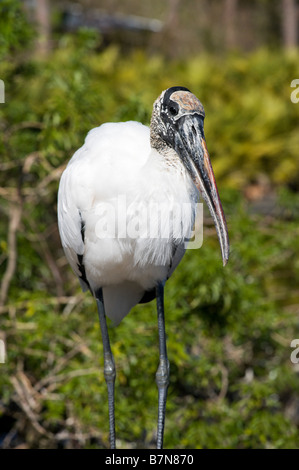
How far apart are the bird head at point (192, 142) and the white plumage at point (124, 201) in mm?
76

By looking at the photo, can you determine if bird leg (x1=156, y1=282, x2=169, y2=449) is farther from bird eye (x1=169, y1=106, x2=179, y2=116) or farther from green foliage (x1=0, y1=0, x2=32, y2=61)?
green foliage (x1=0, y1=0, x2=32, y2=61)

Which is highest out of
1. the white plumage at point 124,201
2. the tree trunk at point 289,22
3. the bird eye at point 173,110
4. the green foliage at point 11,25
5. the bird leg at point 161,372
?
the tree trunk at point 289,22

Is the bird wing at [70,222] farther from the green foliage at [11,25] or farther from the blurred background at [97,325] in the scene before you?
the green foliage at [11,25]

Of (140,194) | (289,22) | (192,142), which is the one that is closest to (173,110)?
(192,142)

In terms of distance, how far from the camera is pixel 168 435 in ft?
13.8

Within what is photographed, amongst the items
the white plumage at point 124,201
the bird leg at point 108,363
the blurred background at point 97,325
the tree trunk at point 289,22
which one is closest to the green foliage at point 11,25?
the blurred background at point 97,325

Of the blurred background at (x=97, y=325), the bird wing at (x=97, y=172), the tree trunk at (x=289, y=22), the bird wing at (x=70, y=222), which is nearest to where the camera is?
the bird wing at (x=97, y=172)

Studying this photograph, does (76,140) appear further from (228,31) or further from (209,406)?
(228,31)

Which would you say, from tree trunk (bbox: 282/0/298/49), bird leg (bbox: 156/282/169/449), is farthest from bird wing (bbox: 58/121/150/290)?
tree trunk (bbox: 282/0/298/49)

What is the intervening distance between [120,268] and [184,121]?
67cm

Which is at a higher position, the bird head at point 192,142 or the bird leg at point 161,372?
the bird head at point 192,142

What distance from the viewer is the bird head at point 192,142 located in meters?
2.34

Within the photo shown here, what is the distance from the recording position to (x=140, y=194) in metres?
2.42

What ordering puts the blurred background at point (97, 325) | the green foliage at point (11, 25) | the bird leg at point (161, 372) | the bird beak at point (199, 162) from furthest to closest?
1. the green foliage at point (11, 25)
2. the blurred background at point (97, 325)
3. the bird leg at point (161, 372)
4. the bird beak at point (199, 162)
